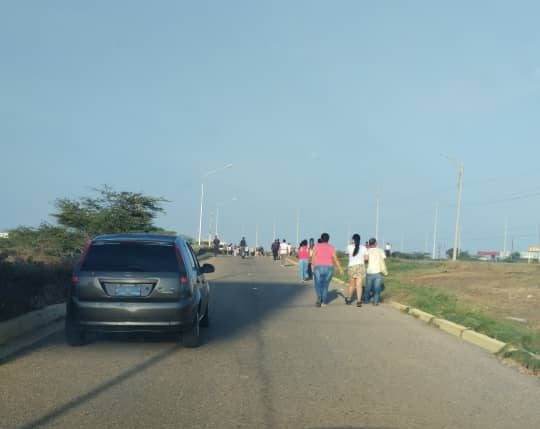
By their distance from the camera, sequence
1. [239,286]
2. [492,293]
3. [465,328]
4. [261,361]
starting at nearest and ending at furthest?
[261,361] → [465,328] → [492,293] → [239,286]

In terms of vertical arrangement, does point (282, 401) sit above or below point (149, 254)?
below

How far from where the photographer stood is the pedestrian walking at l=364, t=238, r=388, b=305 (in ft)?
62.5

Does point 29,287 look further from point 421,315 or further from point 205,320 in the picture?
point 421,315

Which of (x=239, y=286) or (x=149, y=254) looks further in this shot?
(x=239, y=286)

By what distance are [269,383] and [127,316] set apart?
2698 mm

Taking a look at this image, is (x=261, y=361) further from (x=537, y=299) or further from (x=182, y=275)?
(x=537, y=299)

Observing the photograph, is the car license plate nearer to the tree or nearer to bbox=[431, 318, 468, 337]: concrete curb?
bbox=[431, 318, 468, 337]: concrete curb

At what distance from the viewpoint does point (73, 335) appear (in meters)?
10.9

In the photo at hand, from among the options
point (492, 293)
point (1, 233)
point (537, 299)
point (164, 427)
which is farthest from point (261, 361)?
point (1, 233)

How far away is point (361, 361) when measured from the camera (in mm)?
10383

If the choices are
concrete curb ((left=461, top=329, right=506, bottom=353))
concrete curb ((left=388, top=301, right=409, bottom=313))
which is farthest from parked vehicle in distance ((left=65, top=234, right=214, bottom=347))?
concrete curb ((left=388, top=301, right=409, bottom=313))

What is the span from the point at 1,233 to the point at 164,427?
41601mm

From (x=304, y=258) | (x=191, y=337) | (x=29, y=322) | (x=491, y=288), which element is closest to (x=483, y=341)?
(x=191, y=337)

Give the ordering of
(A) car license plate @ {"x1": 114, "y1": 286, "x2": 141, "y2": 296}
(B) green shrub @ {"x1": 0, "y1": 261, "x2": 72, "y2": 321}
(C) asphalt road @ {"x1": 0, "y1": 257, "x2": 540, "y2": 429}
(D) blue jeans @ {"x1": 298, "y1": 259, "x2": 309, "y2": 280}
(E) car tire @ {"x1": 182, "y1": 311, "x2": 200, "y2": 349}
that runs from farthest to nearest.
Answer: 1. (D) blue jeans @ {"x1": 298, "y1": 259, "x2": 309, "y2": 280}
2. (B) green shrub @ {"x1": 0, "y1": 261, "x2": 72, "y2": 321}
3. (E) car tire @ {"x1": 182, "y1": 311, "x2": 200, "y2": 349}
4. (A) car license plate @ {"x1": 114, "y1": 286, "x2": 141, "y2": 296}
5. (C) asphalt road @ {"x1": 0, "y1": 257, "x2": 540, "y2": 429}
